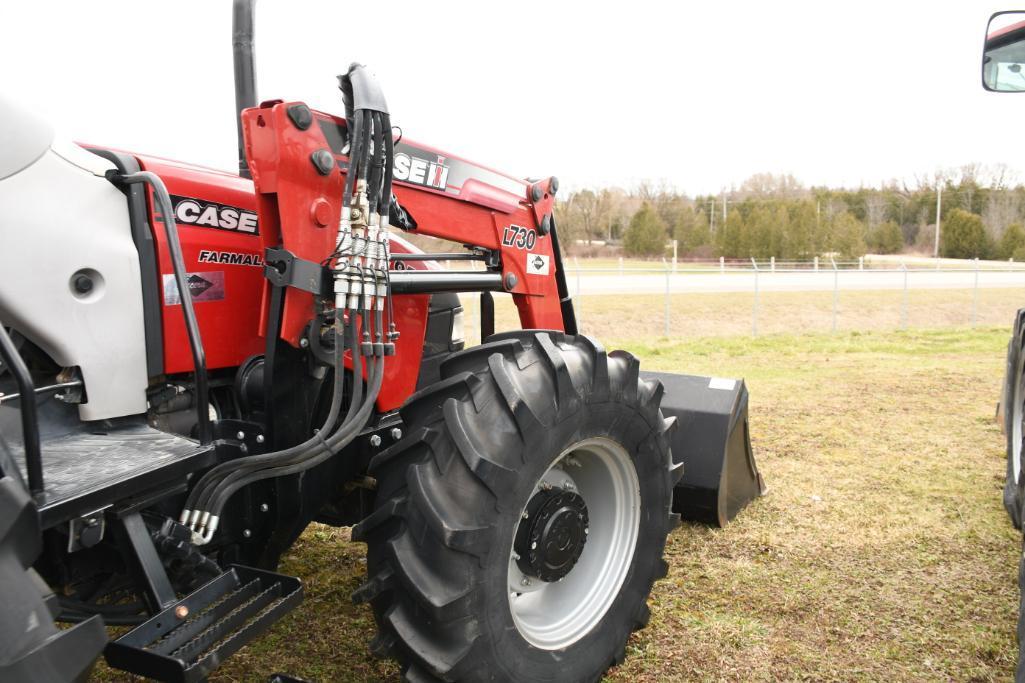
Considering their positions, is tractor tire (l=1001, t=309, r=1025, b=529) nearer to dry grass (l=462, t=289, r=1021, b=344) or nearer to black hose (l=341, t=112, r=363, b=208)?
black hose (l=341, t=112, r=363, b=208)

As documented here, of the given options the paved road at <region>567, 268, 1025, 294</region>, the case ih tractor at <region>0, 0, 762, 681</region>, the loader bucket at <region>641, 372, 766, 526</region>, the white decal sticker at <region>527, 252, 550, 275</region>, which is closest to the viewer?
the case ih tractor at <region>0, 0, 762, 681</region>

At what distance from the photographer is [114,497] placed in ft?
5.86

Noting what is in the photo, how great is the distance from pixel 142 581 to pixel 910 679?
2588 millimetres

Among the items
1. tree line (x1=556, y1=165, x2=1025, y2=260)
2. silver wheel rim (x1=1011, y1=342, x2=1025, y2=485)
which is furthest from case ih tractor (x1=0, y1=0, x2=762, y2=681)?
tree line (x1=556, y1=165, x2=1025, y2=260)

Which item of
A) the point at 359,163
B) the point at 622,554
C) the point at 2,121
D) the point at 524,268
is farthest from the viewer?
the point at 524,268

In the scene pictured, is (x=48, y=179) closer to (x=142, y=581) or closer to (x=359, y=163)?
(x=359, y=163)

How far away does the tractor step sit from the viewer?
5.90 ft

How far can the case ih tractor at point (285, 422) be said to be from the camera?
1888mm

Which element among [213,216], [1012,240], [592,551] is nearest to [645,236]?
[1012,240]

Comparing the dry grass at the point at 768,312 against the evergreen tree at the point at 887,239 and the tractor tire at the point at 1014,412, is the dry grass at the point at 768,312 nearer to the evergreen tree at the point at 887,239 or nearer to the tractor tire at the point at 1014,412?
the tractor tire at the point at 1014,412

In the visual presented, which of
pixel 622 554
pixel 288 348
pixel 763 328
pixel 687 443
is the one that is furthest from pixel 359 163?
pixel 763 328

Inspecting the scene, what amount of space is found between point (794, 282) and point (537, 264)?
947 inches

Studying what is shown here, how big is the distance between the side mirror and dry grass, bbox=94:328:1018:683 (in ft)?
7.05

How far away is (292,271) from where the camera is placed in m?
2.31
